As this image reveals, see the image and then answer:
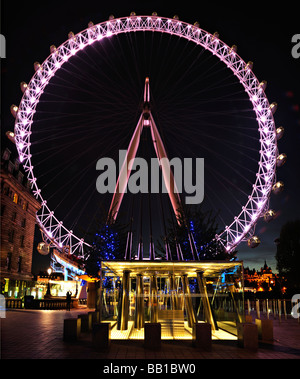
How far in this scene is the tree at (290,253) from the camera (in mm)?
50125

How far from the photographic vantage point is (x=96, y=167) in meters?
24.5

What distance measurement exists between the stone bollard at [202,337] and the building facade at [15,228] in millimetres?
32267

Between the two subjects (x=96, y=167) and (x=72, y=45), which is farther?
(x=72, y=45)

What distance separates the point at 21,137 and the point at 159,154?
39.4ft

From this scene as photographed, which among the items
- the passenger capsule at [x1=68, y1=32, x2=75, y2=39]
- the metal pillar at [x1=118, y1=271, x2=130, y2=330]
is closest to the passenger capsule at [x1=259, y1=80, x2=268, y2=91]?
the passenger capsule at [x1=68, y1=32, x2=75, y2=39]

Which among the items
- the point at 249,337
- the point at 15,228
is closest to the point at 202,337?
the point at 249,337

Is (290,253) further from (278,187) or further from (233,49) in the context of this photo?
(233,49)

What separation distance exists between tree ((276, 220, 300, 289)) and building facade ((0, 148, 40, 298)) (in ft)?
118

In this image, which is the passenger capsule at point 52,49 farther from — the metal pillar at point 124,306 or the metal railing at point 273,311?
the metal railing at point 273,311

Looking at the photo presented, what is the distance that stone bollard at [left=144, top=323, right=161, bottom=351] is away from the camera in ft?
37.8

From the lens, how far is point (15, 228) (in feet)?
143
